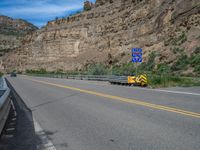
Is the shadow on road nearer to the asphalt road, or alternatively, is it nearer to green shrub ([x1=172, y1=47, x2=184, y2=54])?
the asphalt road

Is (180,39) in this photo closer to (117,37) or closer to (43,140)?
(117,37)

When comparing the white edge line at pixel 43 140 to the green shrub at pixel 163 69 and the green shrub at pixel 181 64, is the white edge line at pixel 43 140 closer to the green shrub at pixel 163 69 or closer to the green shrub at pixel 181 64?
the green shrub at pixel 163 69

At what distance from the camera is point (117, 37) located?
5728cm

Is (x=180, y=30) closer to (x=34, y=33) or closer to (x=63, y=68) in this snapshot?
(x=63, y=68)

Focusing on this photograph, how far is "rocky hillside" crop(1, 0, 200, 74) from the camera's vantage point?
36.9 metres

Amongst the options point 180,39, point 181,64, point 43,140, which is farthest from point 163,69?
point 43,140

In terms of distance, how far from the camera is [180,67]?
99.5 feet

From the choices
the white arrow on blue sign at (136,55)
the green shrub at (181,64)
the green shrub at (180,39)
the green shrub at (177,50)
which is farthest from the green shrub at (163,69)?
the white arrow on blue sign at (136,55)

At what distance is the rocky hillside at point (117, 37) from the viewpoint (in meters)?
36.9

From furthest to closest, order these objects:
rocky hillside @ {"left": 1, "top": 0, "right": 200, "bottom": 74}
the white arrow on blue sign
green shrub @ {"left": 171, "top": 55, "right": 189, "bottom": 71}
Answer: rocky hillside @ {"left": 1, "top": 0, "right": 200, "bottom": 74}
green shrub @ {"left": 171, "top": 55, "right": 189, "bottom": 71}
the white arrow on blue sign

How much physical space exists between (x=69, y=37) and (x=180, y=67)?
5379 cm

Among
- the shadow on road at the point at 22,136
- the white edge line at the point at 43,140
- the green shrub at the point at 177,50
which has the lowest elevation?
the shadow on road at the point at 22,136

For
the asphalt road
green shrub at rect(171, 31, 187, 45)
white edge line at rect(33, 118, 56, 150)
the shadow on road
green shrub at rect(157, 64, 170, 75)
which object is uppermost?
green shrub at rect(171, 31, 187, 45)

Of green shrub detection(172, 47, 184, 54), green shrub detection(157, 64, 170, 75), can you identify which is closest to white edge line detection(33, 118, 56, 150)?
green shrub detection(157, 64, 170, 75)
